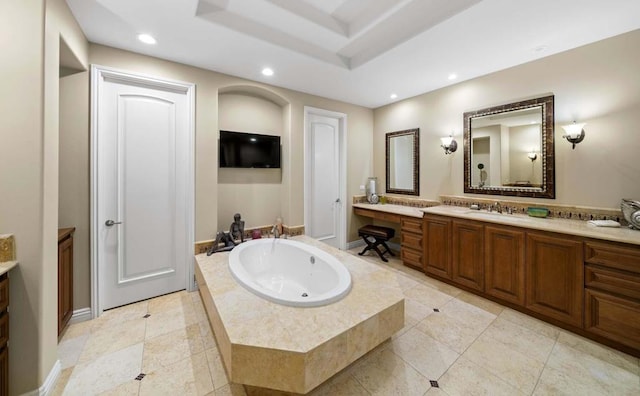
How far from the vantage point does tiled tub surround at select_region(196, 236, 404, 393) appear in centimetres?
125

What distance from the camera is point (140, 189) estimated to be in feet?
8.26

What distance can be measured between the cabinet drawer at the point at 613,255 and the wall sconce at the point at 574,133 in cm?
117

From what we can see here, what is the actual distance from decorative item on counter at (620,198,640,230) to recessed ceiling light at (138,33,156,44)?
459 cm

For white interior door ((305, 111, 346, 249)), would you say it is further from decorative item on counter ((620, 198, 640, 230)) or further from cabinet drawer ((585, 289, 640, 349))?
decorative item on counter ((620, 198, 640, 230))

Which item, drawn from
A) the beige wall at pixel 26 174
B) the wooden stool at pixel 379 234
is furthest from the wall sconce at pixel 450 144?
the beige wall at pixel 26 174

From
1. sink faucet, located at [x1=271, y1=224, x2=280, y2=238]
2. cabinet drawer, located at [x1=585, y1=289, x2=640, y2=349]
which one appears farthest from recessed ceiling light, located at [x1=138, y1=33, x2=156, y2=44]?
cabinet drawer, located at [x1=585, y1=289, x2=640, y2=349]

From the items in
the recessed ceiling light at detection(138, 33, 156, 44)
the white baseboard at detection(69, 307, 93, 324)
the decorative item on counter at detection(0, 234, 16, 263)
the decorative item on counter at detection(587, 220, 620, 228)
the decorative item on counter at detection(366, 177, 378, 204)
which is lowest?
the white baseboard at detection(69, 307, 93, 324)

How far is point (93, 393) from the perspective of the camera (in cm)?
149

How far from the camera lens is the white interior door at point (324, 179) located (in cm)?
386

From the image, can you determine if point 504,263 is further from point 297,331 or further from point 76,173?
point 76,173

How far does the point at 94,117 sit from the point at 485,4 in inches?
138

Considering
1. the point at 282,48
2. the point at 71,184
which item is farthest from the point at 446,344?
the point at 71,184

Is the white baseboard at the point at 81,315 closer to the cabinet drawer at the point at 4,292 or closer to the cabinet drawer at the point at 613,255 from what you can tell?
the cabinet drawer at the point at 4,292

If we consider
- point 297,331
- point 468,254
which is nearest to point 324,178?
point 468,254
